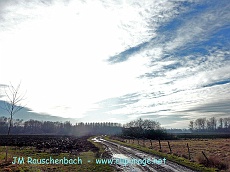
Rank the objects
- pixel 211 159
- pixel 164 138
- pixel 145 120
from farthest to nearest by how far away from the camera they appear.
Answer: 1. pixel 145 120
2. pixel 164 138
3. pixel 211 159

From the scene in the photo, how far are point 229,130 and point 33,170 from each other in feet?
734

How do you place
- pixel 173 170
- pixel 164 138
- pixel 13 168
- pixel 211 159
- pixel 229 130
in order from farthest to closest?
pixel 229 130 → pixel 164 138 → pixel 211 159 → pixel 173 170 → pixel 13 168

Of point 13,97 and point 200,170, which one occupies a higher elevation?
point 13,97

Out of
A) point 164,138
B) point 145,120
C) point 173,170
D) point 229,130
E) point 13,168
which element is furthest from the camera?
point 229,130

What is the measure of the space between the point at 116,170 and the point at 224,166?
9761 mm

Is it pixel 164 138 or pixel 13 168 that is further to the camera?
pixel 164 138

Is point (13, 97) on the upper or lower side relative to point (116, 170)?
upper

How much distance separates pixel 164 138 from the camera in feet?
254

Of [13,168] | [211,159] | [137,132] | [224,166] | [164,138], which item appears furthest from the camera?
[137,132]

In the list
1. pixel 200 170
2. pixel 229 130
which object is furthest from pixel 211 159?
pixel 229 130

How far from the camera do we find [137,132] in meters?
82.8

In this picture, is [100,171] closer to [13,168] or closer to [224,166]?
[13,168]

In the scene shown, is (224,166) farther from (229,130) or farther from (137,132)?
(229,130)

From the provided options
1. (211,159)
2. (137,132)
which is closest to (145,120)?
(137,132)
